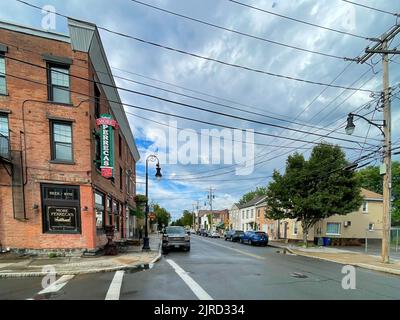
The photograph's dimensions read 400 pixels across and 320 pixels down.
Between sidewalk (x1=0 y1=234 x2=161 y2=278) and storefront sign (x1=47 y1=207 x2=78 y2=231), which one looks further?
storefront sign (x1=47 y1=207 x2=78 y2=231)

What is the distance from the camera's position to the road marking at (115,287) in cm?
742

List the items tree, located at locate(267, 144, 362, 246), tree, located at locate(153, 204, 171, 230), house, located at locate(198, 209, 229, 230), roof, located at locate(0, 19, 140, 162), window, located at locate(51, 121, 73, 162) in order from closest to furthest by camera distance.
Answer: roof, located at locate(0, 19, 140, 162) → window, located at locate(51, 121, 73, 162) → tree, located at locate(267, 144, 362, 246) → tree, located at locate(153, 204, 171, 230) → house, located at locate(198, 209, 229, 230)

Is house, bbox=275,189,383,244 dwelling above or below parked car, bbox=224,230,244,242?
above

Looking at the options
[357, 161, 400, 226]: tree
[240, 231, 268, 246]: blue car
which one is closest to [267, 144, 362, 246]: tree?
[240, 231, 268, 246]: blue car

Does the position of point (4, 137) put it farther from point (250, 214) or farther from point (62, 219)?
point (250, 214)

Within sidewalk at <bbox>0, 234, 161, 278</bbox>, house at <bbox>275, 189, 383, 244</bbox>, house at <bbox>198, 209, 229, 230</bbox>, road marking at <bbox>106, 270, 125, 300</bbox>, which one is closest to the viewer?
road marking at <bbox>106, 270, 125, 300</bbox>

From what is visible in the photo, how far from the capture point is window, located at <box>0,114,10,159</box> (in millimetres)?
13897

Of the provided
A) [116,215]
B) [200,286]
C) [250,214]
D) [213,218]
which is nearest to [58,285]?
[200,286]

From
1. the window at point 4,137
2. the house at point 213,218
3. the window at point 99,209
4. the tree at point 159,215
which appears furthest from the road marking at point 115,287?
the house at point 213,218

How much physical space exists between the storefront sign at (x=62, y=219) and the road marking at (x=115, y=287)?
17.7 ft

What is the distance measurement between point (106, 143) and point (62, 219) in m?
4.38

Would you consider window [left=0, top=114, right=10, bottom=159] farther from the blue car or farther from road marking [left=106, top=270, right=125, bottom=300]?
the blue car

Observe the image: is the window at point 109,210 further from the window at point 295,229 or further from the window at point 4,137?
the window at point 295,229

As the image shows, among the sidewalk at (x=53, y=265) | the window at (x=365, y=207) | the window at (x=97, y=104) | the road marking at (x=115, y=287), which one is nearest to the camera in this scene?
the road marking at (x=115, y=287)
